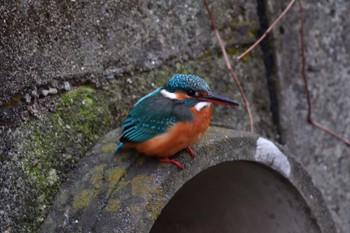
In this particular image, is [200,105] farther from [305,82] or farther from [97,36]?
[305,82]

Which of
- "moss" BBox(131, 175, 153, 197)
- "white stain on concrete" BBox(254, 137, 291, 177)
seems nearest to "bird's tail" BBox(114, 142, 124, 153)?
"moss" BBox(131, 175, 153, 197)

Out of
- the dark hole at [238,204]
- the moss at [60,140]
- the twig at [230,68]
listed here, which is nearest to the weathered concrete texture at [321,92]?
the twig at [230,68]

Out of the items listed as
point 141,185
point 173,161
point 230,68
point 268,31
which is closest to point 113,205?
point 141,185

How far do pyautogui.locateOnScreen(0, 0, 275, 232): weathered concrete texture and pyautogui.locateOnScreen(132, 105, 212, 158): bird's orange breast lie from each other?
0.98 feet

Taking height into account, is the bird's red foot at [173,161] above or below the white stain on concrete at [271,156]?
above

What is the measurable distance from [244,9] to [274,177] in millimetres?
737

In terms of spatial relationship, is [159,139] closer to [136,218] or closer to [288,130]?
[136,218]

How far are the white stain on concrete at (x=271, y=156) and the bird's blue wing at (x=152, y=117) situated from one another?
360mm

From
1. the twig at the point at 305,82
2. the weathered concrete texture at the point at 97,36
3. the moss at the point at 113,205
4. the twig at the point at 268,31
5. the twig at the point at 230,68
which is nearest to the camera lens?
the moss at the point at 113,205

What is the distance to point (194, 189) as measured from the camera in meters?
2.70

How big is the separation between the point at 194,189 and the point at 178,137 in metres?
0.65

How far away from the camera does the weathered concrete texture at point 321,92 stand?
302cm

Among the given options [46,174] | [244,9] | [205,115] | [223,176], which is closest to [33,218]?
[46,174]

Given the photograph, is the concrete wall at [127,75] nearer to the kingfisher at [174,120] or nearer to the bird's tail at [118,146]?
the bird's tail at [118,146]
